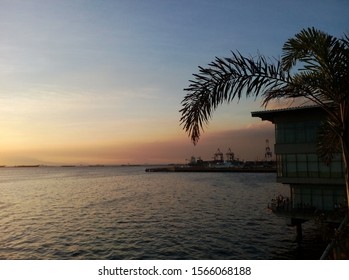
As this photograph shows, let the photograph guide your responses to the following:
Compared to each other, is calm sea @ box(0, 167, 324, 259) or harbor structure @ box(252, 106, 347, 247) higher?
harbor structure @ box(252, 106, 347, 247)

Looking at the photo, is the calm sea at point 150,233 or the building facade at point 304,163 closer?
the calm sea at point 150,233

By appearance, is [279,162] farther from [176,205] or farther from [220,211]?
[176,205]

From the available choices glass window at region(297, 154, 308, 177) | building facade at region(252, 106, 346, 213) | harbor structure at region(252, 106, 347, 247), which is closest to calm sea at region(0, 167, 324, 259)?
harbor structure at region(252, 106, 347, 247)

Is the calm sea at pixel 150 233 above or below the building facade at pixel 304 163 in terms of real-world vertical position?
below

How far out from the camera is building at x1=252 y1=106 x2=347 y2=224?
32062mm

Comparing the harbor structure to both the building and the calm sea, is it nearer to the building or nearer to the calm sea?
the building

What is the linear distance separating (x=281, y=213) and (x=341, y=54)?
2897 centimetres

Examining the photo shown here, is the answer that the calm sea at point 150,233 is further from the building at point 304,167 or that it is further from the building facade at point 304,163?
the building facade at point 304,163

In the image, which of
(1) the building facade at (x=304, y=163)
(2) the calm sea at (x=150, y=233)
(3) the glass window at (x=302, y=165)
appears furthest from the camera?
(3) the glass window at (x=302, y=165)

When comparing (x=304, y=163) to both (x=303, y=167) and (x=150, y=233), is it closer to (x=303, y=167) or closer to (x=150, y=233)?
(x=303, y=167)

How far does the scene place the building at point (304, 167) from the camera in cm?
3206

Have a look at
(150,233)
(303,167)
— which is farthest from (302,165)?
(150,233)

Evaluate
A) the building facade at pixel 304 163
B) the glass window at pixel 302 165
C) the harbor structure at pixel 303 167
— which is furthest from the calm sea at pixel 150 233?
the glass window at pixel 302 165
